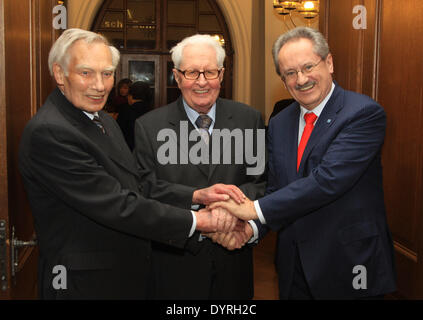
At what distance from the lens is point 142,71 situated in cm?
961

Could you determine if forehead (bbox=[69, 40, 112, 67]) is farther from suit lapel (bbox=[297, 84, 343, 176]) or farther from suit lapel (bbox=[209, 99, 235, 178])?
suit lapel (bbox=[297, 84, 343, 176])

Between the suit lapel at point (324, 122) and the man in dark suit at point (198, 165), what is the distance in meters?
0.29

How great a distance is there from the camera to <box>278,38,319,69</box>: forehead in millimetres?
2012

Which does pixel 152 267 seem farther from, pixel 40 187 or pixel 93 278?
pixel 40 187

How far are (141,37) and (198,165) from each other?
25.8 feet

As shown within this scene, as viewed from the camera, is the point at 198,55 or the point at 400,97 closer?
the point at 198,55

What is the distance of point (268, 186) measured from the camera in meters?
2.25

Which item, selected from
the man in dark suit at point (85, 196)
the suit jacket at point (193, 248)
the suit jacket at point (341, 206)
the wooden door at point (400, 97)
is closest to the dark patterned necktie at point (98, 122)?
the man in dark suit at point (85, 196)

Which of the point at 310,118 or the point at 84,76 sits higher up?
the point at 84,76

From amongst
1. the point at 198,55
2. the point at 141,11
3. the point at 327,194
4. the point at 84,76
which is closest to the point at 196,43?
the point at 198,55

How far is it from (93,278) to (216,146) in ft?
2.65

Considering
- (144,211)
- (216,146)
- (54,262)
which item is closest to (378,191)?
(216,146)

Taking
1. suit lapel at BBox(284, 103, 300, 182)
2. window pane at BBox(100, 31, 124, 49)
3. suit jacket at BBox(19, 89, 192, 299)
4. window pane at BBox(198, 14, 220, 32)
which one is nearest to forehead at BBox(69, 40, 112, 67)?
suit jacket at BBox(19, 89, 192, 299)

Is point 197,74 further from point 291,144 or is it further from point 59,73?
point 59,73
